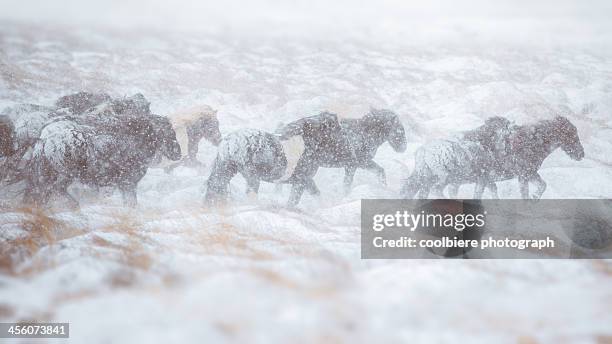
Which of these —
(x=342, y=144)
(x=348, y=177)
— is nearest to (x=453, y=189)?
(x=348, y=177)

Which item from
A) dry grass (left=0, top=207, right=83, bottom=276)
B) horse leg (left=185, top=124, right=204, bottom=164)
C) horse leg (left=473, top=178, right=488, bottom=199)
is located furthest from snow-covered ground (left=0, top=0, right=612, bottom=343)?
horse leg (left=185, top=124, right=204, bottom=164)

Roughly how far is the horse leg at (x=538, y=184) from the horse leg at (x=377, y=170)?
74.5 inches

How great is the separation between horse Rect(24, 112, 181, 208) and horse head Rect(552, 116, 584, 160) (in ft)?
17.6

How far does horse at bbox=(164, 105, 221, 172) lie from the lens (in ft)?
19.9

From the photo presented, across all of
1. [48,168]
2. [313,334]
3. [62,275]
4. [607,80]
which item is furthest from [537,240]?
[48,168]

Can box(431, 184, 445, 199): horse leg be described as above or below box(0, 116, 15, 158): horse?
below

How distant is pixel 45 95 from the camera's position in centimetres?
620

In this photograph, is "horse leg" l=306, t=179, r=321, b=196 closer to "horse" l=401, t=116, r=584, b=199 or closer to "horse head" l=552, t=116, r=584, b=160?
"horse" l=401, t=116, r=584, b=199

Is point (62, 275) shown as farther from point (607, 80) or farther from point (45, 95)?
point (607, 80)

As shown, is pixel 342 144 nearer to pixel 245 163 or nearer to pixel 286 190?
pixel 286 190

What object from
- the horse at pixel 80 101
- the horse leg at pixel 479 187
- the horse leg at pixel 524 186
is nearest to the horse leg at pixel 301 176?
the horse leg at pixel 479 187

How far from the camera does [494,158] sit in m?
5.95

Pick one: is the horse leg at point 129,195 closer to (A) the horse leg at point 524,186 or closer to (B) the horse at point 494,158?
(B) the horse at point 494,158

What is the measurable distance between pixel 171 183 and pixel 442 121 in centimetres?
371
